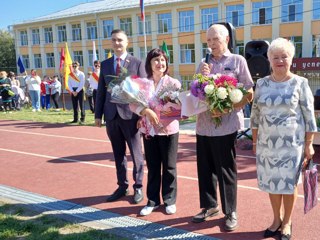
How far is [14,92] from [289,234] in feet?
59.0

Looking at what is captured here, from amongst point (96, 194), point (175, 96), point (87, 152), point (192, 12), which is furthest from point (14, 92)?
point (192, 12)

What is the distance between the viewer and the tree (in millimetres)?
62281

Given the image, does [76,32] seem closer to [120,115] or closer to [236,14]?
[236,14]

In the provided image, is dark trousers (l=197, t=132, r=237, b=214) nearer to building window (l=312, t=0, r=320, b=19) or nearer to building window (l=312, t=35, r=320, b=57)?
building window (l=312, t=0, r=320, b=19)

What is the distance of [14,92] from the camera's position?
18938 mm

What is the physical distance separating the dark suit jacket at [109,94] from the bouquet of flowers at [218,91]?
4.24ft

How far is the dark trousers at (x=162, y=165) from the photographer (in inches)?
171

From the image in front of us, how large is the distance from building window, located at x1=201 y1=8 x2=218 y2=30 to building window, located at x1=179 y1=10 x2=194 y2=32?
1185mm

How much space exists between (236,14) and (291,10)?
4.83 metres

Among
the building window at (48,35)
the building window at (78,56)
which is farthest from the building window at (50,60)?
the building window at (78,56)

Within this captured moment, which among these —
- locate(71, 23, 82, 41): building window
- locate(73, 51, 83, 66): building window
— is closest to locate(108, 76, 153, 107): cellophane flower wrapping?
locate(73, 51, 83, 66): building window

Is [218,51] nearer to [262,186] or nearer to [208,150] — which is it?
[208,150]

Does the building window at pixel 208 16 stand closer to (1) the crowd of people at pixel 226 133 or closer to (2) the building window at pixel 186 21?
(2) the building window at pixel 186 21

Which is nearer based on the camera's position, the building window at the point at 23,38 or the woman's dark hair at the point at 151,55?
the woman's dark hair at the point at 151,55
